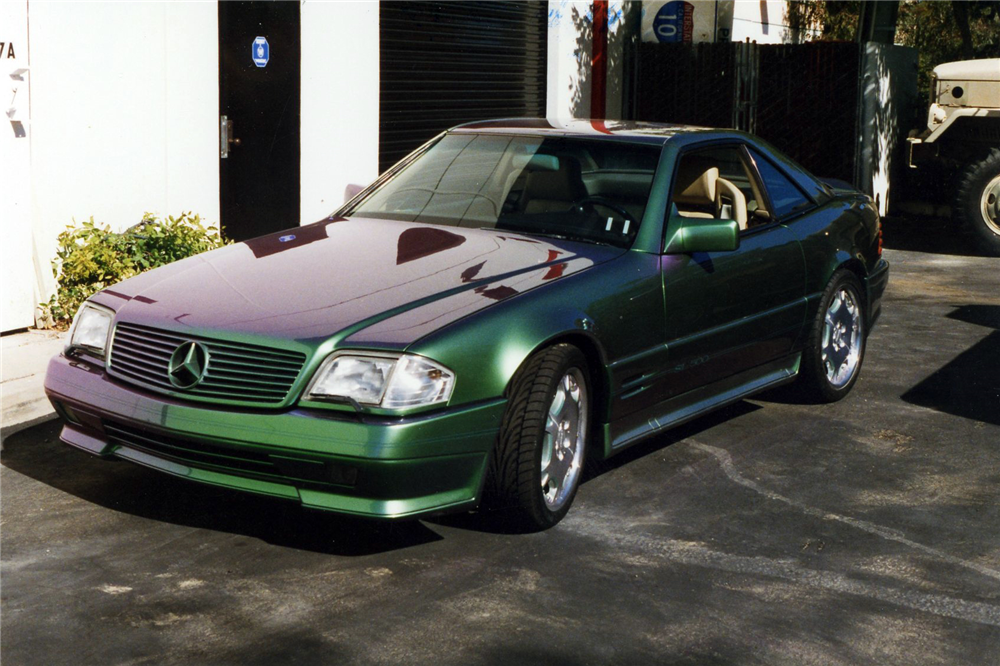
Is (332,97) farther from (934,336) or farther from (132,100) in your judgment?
(934,336)

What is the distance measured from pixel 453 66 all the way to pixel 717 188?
23.6ft

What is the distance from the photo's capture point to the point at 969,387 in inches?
291

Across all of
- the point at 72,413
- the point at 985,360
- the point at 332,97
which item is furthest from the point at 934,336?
the point at 72,413

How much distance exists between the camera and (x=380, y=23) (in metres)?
11.9

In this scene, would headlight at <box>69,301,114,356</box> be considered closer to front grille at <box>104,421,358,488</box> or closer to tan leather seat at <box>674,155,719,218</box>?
front grille at <box>104,421,358,488</box>

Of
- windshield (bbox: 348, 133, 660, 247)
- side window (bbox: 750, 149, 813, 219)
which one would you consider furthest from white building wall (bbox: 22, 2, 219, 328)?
side window (bbox: 750, 149, 813, 219)

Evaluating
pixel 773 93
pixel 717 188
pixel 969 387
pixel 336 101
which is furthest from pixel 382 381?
pixel 773 93

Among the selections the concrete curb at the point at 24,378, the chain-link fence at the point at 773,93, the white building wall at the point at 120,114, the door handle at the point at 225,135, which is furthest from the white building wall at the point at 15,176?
the chain-link fence at the point at 773,93

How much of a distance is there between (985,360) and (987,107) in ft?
19.7

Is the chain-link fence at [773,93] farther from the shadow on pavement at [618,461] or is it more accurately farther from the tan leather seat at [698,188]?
the tan leather seat at [698,188]

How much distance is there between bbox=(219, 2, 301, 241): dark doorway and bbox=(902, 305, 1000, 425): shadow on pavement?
526 cm

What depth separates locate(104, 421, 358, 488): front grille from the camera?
13.9 feet

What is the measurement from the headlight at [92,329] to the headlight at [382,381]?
1.03 meters

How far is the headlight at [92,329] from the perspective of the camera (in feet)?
16.0
